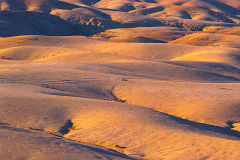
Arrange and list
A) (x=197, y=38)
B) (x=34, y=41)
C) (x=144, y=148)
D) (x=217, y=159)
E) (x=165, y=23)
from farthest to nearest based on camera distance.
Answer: (x=165, y=23) → (x=197, y=38) → (x=34, y=41) → (x=144, y=148) → (x=217, y=159)

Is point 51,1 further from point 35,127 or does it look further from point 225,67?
point 35,127

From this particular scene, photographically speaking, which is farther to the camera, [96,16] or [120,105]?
[96,16]

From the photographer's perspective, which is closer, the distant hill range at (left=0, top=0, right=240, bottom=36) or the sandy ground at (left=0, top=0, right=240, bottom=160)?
the sandy ground at (left=0, top=0, right=240, bottom=160)

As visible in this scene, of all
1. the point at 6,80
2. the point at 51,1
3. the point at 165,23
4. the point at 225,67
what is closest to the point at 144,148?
the point at 6,80

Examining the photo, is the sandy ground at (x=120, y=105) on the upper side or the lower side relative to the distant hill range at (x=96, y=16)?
lower

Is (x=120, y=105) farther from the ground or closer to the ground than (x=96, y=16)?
closer to the ground

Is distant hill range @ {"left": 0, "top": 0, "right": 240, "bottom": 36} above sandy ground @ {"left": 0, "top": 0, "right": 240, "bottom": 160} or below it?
above

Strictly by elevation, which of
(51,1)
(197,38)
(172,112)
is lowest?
(172,112)

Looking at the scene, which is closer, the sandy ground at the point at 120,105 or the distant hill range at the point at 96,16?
the sandy ground at the point at 120,105
